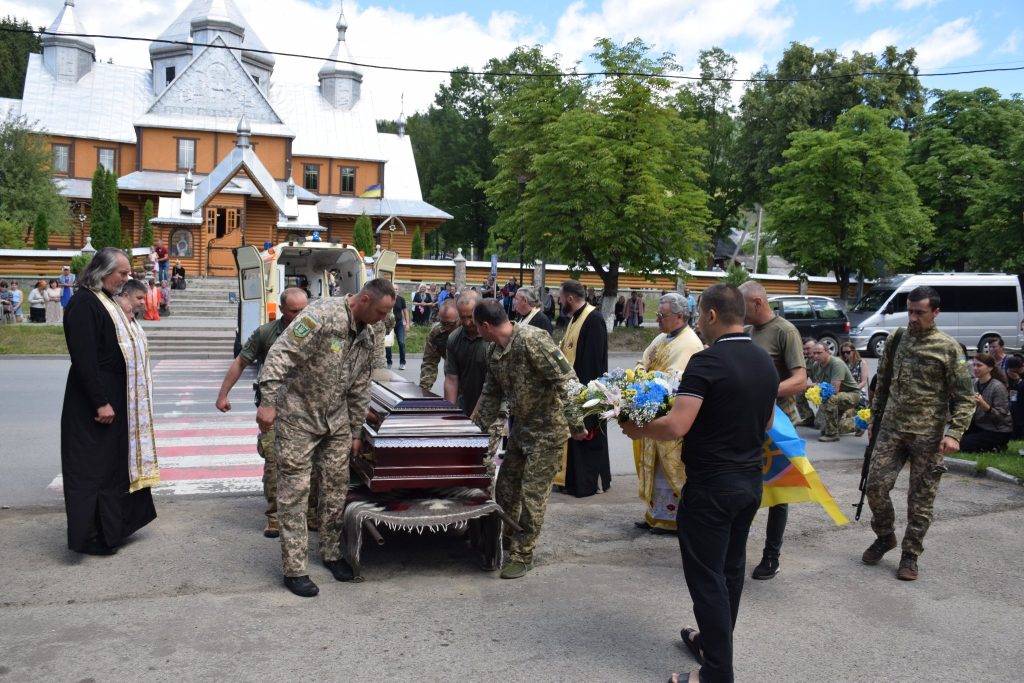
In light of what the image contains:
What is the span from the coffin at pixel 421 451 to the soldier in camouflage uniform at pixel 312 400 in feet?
0.74

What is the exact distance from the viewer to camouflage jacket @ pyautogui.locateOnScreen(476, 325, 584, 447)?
18.3 feet

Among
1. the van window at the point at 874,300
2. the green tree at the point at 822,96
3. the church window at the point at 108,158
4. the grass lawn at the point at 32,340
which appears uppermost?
the green tree at the point at 822,96

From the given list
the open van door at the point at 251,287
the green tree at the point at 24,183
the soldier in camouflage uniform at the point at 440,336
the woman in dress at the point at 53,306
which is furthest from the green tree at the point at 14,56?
the soldier in camouflage uniform at the point at 440,336

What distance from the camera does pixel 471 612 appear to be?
16.6ft

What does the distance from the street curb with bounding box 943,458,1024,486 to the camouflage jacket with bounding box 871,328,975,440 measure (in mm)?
3337

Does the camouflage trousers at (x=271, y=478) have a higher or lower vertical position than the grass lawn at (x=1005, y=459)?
higher

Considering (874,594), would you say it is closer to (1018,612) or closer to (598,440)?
(1018,612)

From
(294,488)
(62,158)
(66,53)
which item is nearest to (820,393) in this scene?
(294,488)

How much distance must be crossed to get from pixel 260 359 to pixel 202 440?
3.58 metres

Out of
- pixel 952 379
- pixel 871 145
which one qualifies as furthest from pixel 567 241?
pixel 952 379

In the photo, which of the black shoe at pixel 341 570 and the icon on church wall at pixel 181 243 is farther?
the icon on church wall at pixel 181 243

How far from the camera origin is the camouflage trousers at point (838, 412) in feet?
38.3

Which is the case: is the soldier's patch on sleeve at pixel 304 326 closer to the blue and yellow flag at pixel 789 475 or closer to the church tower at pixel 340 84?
the blue and yellow flag at pixel 789 475

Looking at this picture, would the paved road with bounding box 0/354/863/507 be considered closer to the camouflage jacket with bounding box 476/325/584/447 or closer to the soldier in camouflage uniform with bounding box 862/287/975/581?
the camouflage jacket with bounding box 476/325/584/447
